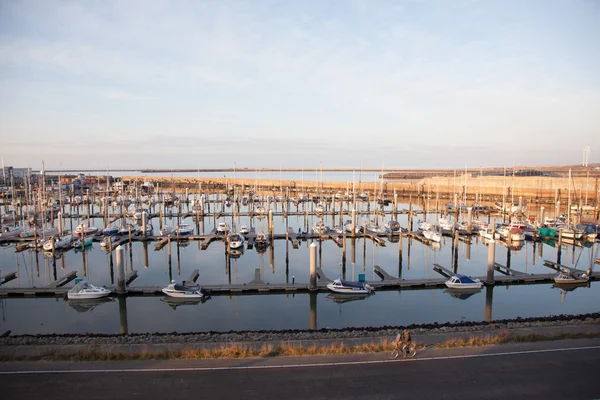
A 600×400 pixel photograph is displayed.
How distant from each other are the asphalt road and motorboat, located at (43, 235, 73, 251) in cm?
2758

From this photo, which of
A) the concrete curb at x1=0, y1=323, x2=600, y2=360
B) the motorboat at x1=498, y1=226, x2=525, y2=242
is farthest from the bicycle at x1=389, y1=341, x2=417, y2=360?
the motorboat at x1=498, y1=226, x2=525, y2=242

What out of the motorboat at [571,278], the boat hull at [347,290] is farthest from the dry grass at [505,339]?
the motorboat at [571,278]

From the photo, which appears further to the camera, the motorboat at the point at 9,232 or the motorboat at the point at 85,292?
the motorboat at the point at 9,232

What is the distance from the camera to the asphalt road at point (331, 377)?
11422mm

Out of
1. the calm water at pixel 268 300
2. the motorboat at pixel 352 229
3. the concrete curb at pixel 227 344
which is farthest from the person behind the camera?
the motorboat at pixel 352 229

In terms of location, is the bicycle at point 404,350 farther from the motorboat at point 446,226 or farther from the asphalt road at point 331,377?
the motorboat at point 446,226

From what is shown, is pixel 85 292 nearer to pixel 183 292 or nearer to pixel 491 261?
pixel 183 292

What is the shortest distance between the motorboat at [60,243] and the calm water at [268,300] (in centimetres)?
116

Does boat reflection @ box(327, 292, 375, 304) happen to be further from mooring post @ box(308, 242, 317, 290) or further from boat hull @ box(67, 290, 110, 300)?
boat hull @ box(67, 290, 110, 300)

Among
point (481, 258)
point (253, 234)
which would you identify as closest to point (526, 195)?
point (481, 258)

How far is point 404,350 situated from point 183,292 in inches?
604

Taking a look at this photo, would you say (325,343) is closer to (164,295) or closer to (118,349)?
(118,349)

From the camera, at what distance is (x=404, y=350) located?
13.5 m

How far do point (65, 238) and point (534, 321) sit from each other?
39646 mm
